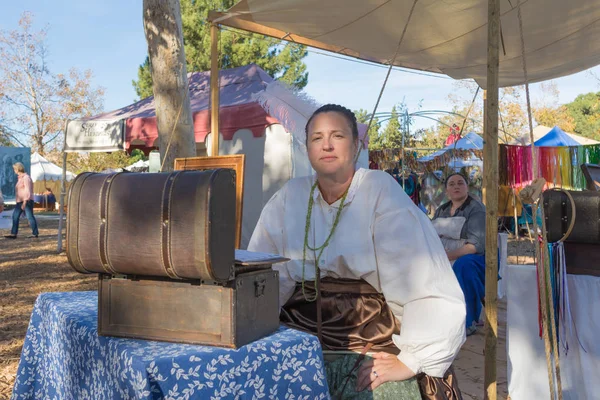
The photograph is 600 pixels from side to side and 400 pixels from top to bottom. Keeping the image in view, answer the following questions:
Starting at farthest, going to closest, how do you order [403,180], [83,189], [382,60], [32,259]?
[403,180] → [32,259] → [382,60] → [83,189]

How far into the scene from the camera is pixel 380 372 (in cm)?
162

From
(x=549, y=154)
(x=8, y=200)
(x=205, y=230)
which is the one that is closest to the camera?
(x=205, y=230)

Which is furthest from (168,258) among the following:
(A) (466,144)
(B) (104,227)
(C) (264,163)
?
(A) (466,144)

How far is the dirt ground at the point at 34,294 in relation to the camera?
3.59 meters

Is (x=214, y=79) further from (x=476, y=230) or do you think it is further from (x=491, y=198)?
(x=491, y=198)

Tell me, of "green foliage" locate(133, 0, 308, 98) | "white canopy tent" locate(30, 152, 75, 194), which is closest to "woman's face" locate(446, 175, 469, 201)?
"green foliage" locate(133, 0, 308, 98)

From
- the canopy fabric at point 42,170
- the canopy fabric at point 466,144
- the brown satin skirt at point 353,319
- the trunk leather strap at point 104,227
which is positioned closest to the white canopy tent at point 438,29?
the brown satin skirt at point 353,319

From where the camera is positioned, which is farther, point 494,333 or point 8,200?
point 8,200

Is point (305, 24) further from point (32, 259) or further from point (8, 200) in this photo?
point (8, 200)

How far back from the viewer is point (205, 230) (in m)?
1.18

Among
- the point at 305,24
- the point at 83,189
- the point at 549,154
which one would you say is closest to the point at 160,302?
the point at 83,189

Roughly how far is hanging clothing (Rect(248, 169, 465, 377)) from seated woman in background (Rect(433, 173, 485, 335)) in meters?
2.84

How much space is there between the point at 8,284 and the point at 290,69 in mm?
15941

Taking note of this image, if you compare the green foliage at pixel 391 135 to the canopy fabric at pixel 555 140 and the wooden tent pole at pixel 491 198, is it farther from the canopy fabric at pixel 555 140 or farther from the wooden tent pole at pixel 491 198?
the wooden tent pole at pixel 491 198
